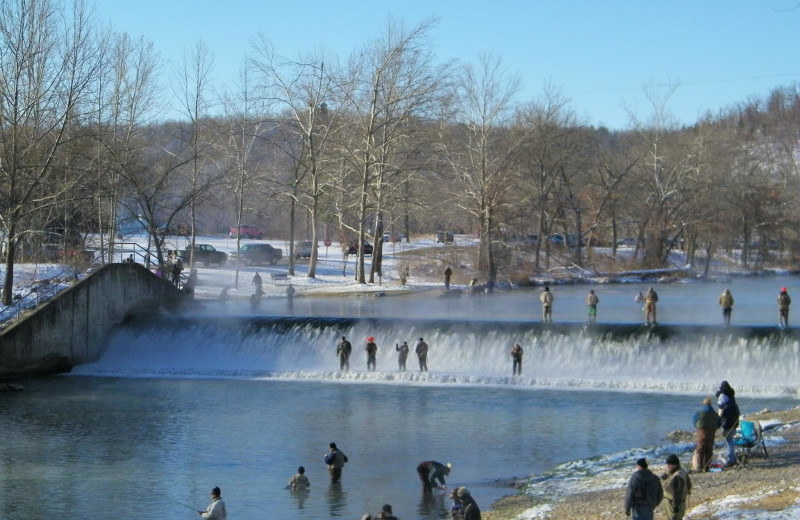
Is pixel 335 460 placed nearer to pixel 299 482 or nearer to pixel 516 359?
pixel 299 482

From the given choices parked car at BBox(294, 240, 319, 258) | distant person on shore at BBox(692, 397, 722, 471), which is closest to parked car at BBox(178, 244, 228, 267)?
parked car at BBox(294, 240, 319, 258)

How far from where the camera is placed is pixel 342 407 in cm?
2716

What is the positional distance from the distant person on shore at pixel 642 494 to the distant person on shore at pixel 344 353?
20.7m

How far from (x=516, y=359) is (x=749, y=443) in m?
13.8

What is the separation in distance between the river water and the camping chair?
413 centimetres

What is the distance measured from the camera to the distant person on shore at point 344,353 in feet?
106

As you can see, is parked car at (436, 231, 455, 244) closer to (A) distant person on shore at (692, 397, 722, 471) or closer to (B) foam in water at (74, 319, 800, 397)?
(B) foam in water at (74, 319, 800, 397)

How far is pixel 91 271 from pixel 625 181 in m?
48.0

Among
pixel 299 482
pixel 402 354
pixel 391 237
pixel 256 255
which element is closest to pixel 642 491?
pixel 299 482

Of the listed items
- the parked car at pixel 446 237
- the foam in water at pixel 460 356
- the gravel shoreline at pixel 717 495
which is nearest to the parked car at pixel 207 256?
the parked car at pixel 446 237

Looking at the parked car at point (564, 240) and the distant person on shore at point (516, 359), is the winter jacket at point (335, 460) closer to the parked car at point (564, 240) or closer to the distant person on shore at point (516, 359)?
the distant person on shore at point (516, 359)

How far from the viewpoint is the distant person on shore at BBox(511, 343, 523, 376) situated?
30.7 metres

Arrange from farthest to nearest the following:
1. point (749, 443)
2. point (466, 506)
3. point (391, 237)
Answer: point (391, 237)
point (749, 443)
point (466, 506)

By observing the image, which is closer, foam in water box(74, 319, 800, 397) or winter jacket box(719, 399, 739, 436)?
winter jacket box(719, 399, 739, 436)
